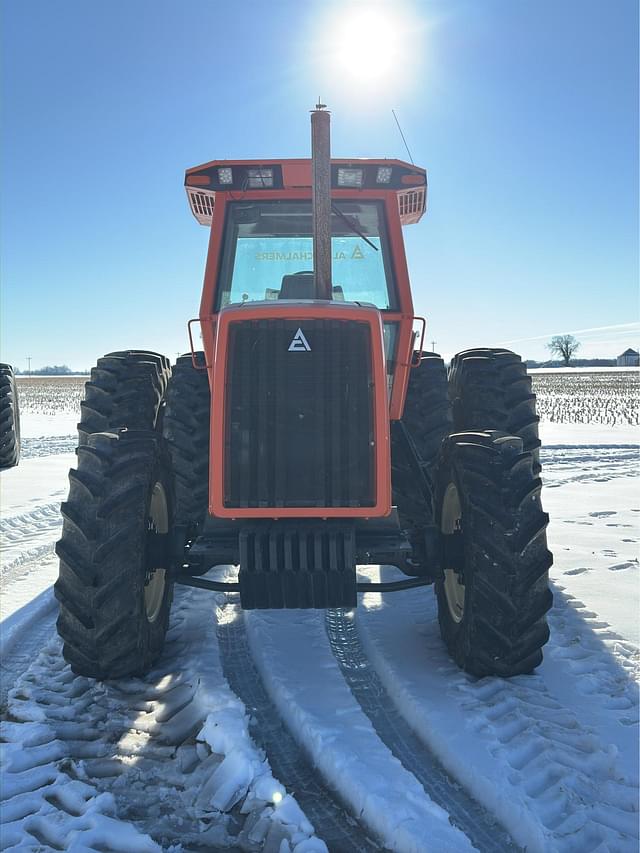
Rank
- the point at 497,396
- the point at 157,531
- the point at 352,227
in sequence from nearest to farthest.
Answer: the point at 157,531 → the point at 352,227 → the point at 497,396

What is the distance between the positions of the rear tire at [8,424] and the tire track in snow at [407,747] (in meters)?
7.46

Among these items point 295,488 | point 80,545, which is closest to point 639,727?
point 295,488

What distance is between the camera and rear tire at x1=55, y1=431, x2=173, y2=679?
3.15 m

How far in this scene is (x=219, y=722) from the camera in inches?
113

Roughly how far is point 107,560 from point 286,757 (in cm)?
117

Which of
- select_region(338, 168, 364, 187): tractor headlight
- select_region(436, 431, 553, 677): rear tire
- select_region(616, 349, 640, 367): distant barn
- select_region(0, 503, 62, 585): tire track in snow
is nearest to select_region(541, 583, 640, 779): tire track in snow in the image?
select_region(436, 431, 553, 677): rear tire

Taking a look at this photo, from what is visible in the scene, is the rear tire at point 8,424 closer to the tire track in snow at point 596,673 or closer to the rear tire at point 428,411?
the rear tire at point 428,411

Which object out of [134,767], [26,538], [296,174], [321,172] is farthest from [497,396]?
[26,538]

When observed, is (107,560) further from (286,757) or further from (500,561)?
(500,561)

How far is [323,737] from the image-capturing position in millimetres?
2807

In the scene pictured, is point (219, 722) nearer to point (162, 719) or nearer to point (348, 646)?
point (162, 719)

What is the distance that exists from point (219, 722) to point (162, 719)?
1.06 feet

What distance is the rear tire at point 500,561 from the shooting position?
3197 mm

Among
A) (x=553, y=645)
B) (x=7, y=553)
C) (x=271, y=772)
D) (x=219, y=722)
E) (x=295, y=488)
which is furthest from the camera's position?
(x=7, y=553)
